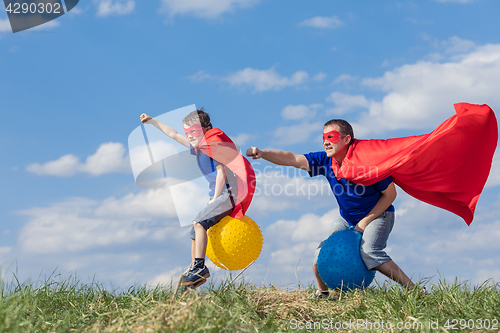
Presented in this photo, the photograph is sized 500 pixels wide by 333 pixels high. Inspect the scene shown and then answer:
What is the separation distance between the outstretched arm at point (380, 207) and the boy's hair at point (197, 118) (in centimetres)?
248

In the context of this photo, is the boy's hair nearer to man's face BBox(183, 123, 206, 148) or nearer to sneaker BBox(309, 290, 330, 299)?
man's face BBox(183, 123, 206, 148)

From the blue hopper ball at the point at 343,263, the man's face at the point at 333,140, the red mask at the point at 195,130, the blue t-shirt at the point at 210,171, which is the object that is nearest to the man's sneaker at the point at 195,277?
the blue t-shirt at the point at 210,171

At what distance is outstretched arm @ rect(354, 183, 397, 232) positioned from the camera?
5449mm

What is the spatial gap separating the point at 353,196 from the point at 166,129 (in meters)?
2.89

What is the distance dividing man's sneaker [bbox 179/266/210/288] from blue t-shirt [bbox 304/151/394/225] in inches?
73.7

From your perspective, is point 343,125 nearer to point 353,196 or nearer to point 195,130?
point 353,196

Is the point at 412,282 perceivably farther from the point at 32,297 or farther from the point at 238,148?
the point at 32,297

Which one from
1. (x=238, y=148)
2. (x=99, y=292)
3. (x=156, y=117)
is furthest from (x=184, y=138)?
(x=99, y=292)

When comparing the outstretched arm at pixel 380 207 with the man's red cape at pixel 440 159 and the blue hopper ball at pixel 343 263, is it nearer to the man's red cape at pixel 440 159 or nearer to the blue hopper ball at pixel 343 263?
the blue hopper ball at pixel 343 263

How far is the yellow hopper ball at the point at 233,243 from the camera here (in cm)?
554

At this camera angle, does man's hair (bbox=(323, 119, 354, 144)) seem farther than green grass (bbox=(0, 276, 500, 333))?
Yes

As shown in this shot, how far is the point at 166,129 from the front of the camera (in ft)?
21.2

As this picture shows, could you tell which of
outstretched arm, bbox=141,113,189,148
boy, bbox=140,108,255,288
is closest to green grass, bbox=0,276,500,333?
boy, bbox=140,108,255,288

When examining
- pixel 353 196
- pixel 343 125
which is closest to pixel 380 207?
pixel 353 196
